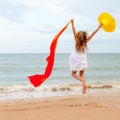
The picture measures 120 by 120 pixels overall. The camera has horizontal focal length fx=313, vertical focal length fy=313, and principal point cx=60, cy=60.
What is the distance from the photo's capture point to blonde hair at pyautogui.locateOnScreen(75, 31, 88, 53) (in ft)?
24.5

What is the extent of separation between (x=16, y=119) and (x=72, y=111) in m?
1.22

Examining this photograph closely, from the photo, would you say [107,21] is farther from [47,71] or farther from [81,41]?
[47,71]

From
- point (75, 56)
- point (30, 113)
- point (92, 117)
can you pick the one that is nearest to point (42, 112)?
point (30, 113)

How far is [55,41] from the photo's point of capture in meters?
7.91

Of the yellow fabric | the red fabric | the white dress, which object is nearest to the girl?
the white dress

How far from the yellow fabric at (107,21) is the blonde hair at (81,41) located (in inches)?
21.1

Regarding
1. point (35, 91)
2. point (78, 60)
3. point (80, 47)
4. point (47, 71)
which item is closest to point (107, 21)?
point (80, 47)

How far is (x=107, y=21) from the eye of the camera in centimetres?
763

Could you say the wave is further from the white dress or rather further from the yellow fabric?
the yellow fabric

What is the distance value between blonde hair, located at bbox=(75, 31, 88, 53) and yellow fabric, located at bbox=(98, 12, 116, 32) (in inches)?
21.1

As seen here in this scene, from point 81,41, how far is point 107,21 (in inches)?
32.3

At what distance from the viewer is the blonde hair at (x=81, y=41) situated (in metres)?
7.47

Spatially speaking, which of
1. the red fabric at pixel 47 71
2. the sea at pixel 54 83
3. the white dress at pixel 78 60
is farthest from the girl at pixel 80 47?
the sea at pixel 54 83

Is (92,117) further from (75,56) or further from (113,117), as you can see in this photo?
(75,56)
